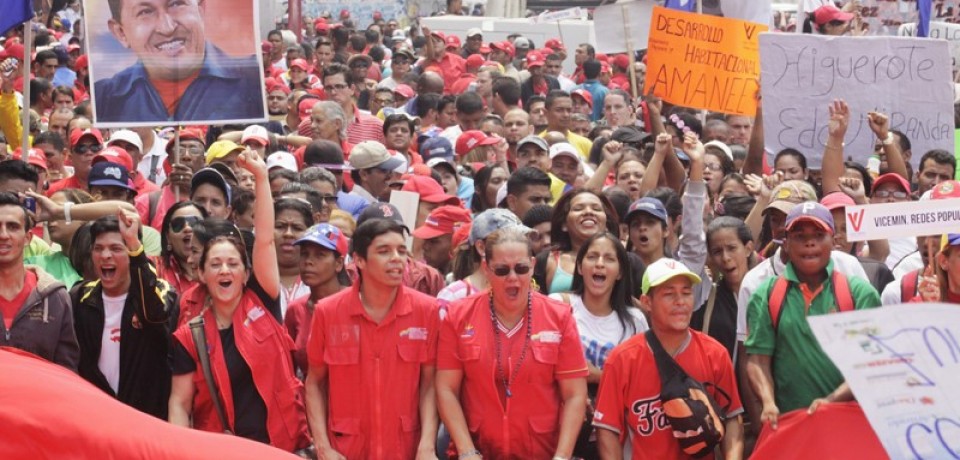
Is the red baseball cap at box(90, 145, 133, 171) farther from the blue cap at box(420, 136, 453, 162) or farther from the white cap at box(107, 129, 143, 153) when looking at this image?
the blue cap at box(420, 136, 453, 162)

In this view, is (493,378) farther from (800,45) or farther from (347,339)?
(800,45)

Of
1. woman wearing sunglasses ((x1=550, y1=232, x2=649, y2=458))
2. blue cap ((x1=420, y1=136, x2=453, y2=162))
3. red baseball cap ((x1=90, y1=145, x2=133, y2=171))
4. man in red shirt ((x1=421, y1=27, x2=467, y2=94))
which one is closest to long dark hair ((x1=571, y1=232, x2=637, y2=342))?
woman wearing sunglasses ((x1=550, y1=232, x2=649, y2=458))

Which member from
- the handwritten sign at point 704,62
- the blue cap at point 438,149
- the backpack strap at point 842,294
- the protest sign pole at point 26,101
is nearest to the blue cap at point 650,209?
the backpack strap at point 842,294

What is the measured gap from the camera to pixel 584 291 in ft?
23.7

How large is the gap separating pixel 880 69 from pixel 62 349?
6252mm

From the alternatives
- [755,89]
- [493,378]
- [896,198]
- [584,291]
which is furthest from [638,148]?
[493,378]

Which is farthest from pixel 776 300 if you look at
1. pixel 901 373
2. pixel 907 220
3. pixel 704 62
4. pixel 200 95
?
pixel 704 62

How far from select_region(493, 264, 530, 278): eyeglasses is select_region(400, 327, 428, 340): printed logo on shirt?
391 mm

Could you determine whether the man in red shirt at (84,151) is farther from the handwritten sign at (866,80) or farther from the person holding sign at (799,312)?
the person holding sign at (799,312)

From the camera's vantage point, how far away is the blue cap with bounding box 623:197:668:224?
804cm

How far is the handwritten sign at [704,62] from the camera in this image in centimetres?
1174

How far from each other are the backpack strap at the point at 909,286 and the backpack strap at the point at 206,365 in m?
2.79

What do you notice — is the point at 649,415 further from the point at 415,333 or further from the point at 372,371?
the point at 372,371

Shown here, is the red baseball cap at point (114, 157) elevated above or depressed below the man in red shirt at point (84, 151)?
above
